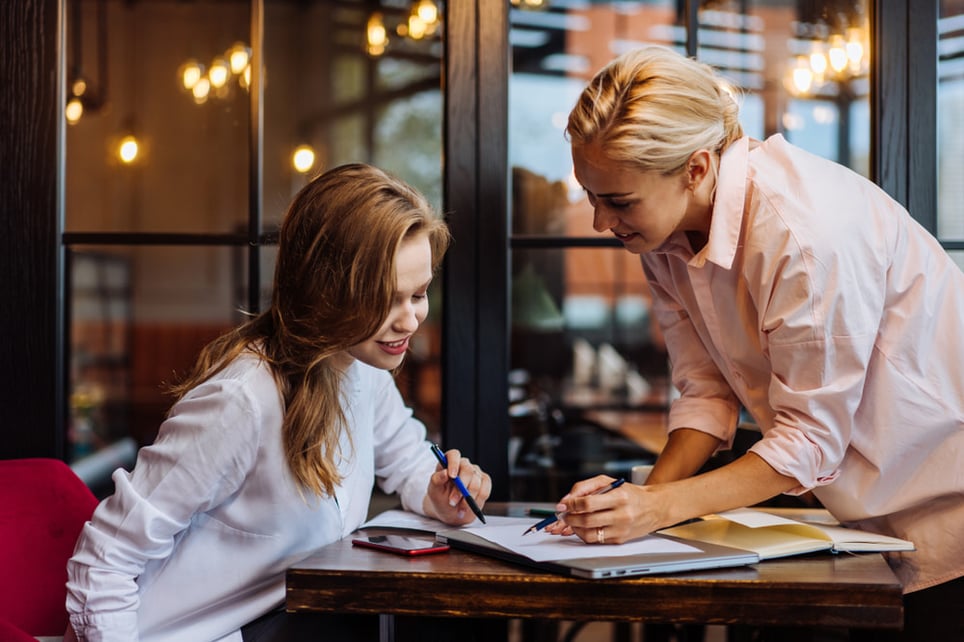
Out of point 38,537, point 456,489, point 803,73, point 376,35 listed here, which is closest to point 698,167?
point 456,489

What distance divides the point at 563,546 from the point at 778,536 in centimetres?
35

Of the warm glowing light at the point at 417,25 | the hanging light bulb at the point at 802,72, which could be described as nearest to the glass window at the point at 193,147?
→ the warm glowing light at the point at 417,25

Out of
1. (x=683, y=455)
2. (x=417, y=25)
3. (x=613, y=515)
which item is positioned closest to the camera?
(x=613, y=515)

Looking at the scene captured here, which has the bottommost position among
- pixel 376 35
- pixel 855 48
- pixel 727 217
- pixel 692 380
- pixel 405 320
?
pixel 692 380

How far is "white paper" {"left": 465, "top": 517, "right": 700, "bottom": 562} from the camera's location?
1277mm

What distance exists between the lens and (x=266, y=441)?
1.42 m

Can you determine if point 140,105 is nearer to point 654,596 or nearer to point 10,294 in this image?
point 10,294

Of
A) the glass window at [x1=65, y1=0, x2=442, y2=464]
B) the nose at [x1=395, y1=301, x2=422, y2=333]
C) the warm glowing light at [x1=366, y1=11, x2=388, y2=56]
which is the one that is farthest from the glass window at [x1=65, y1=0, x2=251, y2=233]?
the nose at [x1=395, y1=301, x2=422, y2=333]

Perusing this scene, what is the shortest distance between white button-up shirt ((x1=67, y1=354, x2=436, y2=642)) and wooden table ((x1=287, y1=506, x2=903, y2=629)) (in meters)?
0.19

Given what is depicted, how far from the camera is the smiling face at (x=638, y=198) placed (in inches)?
57.1

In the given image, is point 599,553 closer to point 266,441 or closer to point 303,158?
point 266,441

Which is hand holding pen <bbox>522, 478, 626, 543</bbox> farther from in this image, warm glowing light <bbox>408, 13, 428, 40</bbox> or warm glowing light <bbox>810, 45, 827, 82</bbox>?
warm glowing light <bbox>408, 13, 428, 40</bbox>

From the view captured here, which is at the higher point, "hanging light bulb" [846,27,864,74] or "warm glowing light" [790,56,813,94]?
"warm glowing light" [790,56,813,94]

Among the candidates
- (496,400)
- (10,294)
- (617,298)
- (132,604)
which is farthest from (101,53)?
(132,604)
